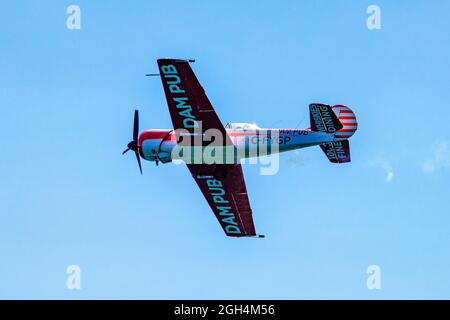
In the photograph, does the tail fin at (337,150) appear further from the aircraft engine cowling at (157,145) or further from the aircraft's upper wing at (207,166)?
the aircraft engine cowling at (157,145)

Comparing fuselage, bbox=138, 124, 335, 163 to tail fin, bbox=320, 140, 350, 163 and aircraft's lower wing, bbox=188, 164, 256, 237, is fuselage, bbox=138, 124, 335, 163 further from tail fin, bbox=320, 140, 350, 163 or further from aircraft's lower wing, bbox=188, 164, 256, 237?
aircraft's lower wing, bbox=188, 164, 256, 237

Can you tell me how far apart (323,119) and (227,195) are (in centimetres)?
635

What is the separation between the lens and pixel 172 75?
1339 inches

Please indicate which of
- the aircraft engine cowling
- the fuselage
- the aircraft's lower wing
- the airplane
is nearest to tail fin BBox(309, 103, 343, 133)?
the airplane

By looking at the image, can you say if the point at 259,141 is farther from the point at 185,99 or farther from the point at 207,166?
the point at 185,99

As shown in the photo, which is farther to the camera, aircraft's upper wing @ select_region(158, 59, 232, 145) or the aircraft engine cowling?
the aircraft engine cowling

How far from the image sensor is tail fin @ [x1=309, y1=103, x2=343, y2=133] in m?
34.5

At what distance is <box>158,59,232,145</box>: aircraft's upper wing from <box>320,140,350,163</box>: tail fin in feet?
12.5
